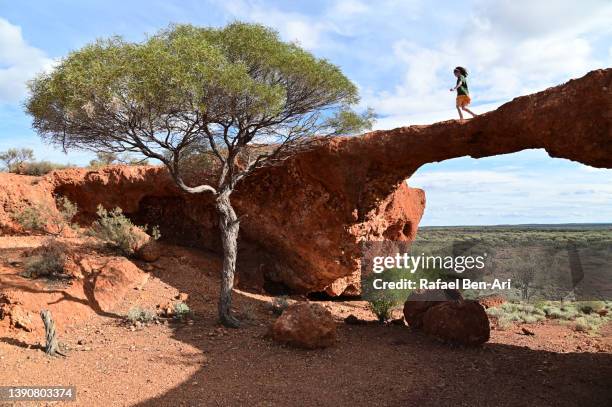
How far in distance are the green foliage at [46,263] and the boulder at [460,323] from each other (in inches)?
330

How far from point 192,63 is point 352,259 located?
7319mm

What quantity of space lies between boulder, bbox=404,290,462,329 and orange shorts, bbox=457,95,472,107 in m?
4.38

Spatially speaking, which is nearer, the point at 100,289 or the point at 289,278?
the point at 100,289

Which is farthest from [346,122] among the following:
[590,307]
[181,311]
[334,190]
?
[590,307]

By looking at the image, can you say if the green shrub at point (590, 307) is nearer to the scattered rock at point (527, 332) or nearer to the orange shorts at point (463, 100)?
the scattered rock at point (527, 332)

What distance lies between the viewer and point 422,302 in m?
10.4

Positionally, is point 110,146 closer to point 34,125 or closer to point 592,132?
point 34,125

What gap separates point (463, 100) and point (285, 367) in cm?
640

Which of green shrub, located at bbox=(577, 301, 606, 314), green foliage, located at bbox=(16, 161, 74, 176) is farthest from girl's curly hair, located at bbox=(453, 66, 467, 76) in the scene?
green foliage, located at bbox=(16, 161, 74, 176)

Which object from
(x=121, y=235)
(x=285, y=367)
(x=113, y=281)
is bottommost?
(x=285, y=367)

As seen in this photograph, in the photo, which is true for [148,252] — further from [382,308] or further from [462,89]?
[462,89]

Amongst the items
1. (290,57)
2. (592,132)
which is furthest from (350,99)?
(592,132)

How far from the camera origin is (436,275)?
1330cm

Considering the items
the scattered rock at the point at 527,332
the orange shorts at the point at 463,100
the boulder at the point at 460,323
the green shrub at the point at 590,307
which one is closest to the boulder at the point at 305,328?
the boulder at the point at 460,323
